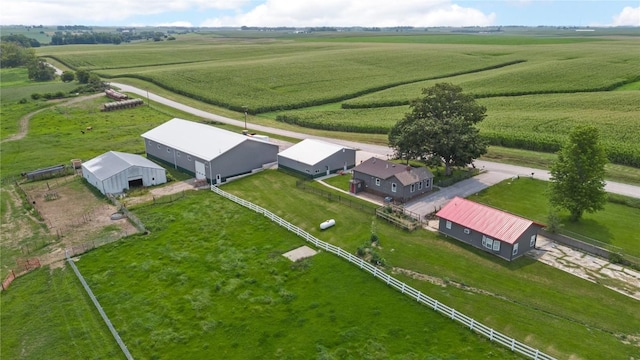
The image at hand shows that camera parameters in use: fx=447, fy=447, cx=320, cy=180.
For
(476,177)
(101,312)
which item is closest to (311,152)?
(476,177)

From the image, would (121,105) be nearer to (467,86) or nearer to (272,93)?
(272,93)

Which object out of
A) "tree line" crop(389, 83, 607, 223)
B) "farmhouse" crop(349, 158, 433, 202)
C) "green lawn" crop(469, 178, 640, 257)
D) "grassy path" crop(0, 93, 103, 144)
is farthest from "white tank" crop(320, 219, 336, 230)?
"grassy path" crop(0, 93, 103, 144)

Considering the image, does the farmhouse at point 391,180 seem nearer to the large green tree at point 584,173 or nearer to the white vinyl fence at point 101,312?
the large green tree at point 584,173

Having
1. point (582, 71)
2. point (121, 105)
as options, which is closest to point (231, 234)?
point (121, 105)

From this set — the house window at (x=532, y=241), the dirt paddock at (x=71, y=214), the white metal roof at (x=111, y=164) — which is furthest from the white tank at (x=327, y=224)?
the white metal roof at (x=111, y=164)

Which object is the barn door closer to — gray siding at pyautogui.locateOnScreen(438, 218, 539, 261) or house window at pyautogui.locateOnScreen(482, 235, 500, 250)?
gray siding at pyautogui.locateOnScreen(438, 218, 539, 261)
